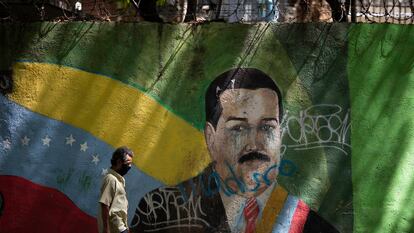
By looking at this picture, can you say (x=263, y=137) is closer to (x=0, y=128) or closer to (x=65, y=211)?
(x=65, y=211)

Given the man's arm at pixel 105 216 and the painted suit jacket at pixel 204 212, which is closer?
the man's arm at pixel 105 216

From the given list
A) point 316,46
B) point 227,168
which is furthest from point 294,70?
point 227,168

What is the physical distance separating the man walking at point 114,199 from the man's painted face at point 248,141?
153cm

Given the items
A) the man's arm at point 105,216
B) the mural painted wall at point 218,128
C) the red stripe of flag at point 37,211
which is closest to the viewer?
the man's arm at point 105,216

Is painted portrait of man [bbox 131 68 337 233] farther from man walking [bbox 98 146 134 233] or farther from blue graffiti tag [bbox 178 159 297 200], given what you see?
man walking [bbox 98 146 134 233]

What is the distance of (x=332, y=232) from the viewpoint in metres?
6.39

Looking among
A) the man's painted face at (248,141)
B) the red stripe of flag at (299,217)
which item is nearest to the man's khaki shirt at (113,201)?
the man's painted face at (248,141)

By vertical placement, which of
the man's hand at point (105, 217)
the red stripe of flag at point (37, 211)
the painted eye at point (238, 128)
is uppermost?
the painted eye at point (238, 128)

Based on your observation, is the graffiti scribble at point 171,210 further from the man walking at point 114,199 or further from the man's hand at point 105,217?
the man's hand at point 105,217

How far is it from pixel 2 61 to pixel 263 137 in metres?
3.05

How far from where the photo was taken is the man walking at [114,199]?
5039 millimetres

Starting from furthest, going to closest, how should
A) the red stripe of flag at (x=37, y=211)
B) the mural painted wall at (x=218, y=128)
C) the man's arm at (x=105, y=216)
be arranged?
the red stripe of flag at (x=37, y=211)
the mural painted wall at (x=218, y=128)
the man's arm at (x=105, y=216)

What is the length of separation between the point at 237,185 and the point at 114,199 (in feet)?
5.88

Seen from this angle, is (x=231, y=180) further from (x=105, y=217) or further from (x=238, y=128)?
(x=105, y=217)
